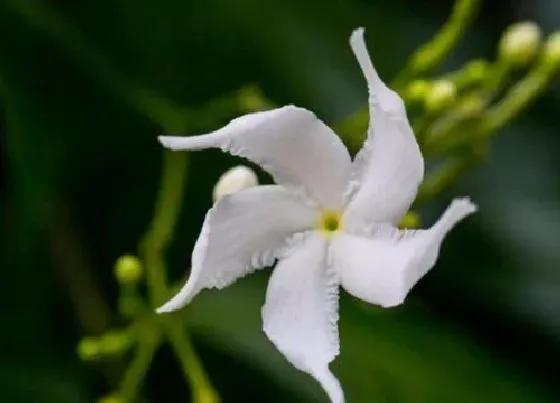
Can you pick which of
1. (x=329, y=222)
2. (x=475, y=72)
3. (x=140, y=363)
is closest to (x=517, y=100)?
(x=475, y=72)

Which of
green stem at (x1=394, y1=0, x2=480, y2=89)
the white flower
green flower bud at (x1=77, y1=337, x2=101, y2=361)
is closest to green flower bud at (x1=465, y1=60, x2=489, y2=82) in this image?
green stem at (x1=394, y1=0, x2=480, y2=89)

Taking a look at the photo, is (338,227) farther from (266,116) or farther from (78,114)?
(78,114)

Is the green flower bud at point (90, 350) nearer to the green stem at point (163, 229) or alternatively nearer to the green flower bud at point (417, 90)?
the green stem at point (163, 229)

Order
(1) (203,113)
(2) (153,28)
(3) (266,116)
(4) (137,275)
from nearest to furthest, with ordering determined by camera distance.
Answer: (3) (266,116) < (4) (137,275) < (1) (203,113) < (2) (153,28)

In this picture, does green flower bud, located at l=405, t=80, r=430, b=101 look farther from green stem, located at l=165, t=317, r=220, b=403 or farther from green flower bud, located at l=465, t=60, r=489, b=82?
green stem, located at l=165, t=317, r=220, b=403

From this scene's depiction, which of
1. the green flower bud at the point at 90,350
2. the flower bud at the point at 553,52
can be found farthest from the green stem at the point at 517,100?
the green flower bud at the point at 90,350

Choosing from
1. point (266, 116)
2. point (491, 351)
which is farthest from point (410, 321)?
point (266, 116)

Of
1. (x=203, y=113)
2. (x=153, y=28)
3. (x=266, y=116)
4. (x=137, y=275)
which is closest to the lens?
(x=266, y=116)
